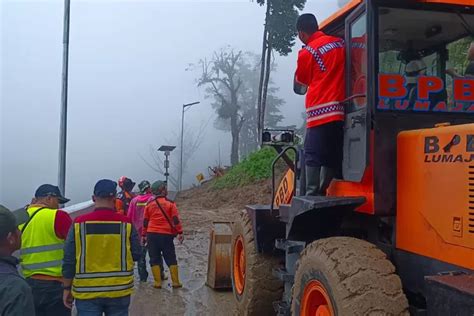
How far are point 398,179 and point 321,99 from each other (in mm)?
910

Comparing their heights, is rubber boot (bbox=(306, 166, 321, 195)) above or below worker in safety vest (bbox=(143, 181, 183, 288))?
above

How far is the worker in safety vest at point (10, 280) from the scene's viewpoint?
2.44 metres

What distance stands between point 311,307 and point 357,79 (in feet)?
5.35

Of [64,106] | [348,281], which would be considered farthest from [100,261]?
[64,106]

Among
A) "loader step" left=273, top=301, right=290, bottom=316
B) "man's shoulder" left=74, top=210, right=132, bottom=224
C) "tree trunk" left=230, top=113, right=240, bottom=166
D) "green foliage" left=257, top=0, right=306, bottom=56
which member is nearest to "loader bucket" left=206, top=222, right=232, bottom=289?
"loader step" left=273, top=301, right=290, bottom=316

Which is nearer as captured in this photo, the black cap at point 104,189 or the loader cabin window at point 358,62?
the loader cabin window at point 358,62

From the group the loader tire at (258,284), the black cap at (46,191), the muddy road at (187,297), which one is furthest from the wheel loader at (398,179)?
the muddy road at (187,297)

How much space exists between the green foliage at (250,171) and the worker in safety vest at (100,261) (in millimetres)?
20671

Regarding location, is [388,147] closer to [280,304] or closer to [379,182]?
[379,182]

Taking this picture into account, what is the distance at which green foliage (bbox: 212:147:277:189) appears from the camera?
25562 mm

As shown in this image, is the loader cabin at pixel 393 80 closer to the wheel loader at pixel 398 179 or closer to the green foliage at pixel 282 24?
the wheel loader at pixel 398 179

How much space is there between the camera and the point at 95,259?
424 centimetres

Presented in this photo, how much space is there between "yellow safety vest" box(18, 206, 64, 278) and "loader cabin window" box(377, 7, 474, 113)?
276 cm

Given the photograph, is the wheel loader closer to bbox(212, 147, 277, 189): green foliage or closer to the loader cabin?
the loader cabin
